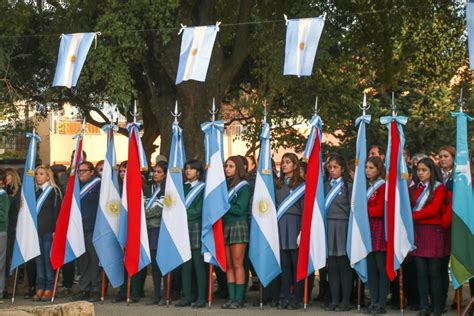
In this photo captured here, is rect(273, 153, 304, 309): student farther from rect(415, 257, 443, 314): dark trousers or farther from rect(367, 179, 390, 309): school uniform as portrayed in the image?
rect(415, 257, 443, 314): dark trousers

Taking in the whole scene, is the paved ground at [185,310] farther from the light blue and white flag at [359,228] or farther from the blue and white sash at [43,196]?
the blue and white sash at [43,196]

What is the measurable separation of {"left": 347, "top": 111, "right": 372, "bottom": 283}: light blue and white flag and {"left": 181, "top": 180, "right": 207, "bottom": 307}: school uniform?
6.11ft

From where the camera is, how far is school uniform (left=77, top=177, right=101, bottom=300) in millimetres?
12445

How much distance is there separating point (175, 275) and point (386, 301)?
279cm

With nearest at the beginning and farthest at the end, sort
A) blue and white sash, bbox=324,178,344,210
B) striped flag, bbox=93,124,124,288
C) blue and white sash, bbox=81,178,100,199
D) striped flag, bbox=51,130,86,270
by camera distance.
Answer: blue and white sash, bbox=324,178,344,210 → striped flag, bbox=93,124,124,288 → striped flag, bbox=51,130,86,270 → blue and white sash, bbox=81,178,100,199

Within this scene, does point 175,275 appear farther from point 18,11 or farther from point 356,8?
point 356,8

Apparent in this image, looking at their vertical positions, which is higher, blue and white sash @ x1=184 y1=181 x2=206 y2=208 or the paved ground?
blue and white sash @ x1=184 y1=181 x2=206 y2=208

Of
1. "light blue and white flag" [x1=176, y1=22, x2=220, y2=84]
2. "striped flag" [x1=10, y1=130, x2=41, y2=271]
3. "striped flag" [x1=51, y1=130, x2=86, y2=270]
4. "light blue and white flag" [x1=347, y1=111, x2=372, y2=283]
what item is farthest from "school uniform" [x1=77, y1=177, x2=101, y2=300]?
"light blue and white flag" [x1=347, y1=111, x2=372, y2=283]

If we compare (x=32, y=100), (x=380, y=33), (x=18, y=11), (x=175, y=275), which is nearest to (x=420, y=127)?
(x=380, y=33)

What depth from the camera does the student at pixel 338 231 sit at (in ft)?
36.3

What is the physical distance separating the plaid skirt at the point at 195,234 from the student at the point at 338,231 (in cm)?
160

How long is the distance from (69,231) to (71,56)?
8.72 ft

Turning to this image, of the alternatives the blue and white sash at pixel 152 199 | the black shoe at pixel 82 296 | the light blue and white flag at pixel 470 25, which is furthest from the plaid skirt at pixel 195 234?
the light blue and white flag at pixel 470 25

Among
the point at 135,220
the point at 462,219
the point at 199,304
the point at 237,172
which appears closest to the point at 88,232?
the point at 135,220
